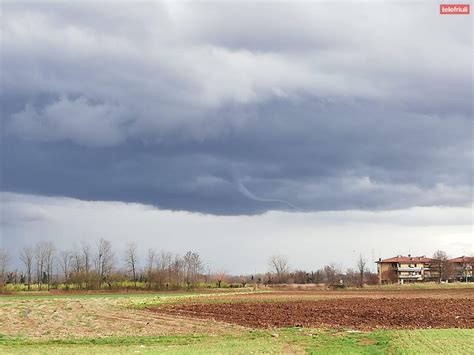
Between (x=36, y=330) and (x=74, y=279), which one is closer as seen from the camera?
(x=36, y=330)

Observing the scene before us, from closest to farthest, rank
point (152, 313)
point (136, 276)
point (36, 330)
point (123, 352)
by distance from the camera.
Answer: point (123, 352) → point (36, 330) → point (152, 313) → point (136, 276)

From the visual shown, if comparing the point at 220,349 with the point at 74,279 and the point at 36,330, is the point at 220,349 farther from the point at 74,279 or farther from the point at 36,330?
the point at 74,279

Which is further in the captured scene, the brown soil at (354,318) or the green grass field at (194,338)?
the brown soil at (354,318)

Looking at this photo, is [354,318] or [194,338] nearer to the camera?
[194,338]

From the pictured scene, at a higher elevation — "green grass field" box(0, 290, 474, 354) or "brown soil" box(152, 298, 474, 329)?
"green grass field" box(0, 290, 474, 354)

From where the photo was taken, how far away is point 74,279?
16962 cm

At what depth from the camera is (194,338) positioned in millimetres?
35500

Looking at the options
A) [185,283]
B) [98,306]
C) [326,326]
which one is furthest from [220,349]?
[185,283]

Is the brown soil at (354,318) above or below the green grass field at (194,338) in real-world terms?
below

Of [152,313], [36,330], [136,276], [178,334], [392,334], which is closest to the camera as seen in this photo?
[392,334]

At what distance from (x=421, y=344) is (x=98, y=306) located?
4490 centimetres

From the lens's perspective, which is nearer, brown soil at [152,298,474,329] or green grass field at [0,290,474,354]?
green grass field at [0,290,474,354]

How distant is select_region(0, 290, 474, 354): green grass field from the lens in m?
28.5

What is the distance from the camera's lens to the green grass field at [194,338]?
28.5m
